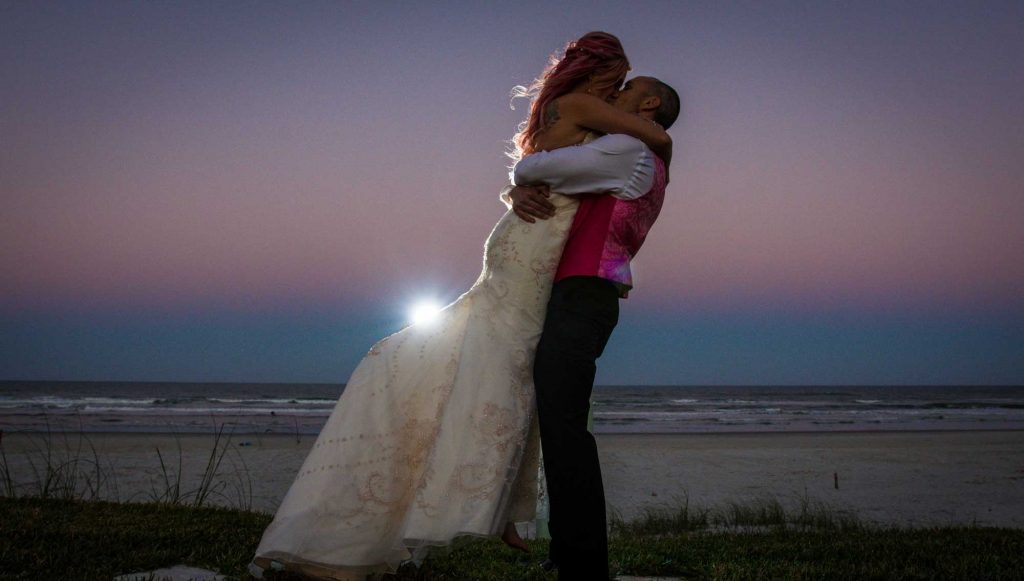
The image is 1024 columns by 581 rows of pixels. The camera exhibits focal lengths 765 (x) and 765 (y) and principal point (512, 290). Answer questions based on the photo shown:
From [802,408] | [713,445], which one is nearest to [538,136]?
[713,445]

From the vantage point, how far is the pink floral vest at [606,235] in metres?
2.84

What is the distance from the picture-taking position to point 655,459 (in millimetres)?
16203

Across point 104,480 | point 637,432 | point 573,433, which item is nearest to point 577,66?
point 573,433

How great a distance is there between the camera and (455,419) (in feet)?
9.46

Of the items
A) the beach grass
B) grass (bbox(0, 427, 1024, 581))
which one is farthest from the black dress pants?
the beach grass

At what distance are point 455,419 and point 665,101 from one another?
1.49 metres

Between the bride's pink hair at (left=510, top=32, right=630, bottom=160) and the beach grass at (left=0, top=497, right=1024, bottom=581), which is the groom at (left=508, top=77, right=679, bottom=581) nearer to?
the bride's pink hair at (left=510, top=32, right=630, bottom=160)

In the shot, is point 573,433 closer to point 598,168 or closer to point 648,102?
point 598,168

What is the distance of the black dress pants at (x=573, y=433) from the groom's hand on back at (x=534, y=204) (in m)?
0.28

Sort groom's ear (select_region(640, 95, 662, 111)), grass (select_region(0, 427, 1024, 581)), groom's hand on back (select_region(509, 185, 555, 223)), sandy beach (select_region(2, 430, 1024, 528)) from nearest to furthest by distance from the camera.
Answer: groom's hand on back (select_region(509, 185, 555, 223)) < groom's ear (select_region(640, 95, 662, 111)) < grass (select_region(0, 427, 1024, 581)) < sandy beach (select_region(2, 430, 1024, 528))

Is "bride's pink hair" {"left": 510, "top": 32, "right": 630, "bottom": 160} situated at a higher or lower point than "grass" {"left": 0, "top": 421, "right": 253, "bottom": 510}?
higher

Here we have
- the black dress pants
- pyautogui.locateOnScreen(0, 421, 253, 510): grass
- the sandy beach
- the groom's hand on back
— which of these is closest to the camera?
the black dress pants

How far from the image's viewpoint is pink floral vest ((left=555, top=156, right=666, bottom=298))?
284 centimetres

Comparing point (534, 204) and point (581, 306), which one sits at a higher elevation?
point (534, 204)
